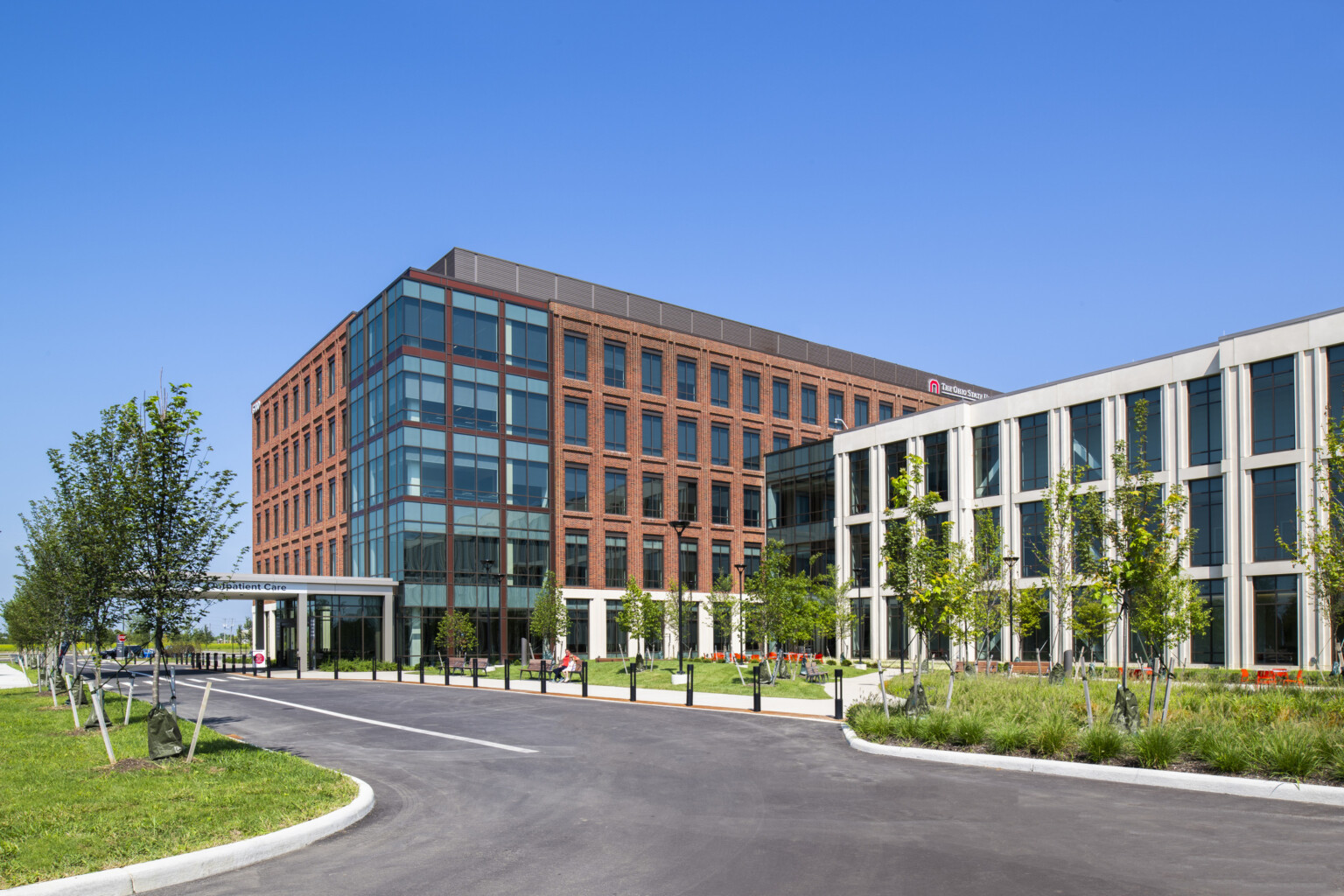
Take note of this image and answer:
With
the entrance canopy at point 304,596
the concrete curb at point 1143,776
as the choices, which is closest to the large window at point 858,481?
the entrance canopy at point 304,596

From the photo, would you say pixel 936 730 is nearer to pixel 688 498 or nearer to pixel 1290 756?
pixel 1290 756

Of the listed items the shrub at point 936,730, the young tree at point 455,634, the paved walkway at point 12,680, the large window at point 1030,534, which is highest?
the large window at point 1030,534

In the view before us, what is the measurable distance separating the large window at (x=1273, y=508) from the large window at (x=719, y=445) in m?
34.5

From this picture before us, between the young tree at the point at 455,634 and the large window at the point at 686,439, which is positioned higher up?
the large window at the point at 686,439

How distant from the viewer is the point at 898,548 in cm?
2123

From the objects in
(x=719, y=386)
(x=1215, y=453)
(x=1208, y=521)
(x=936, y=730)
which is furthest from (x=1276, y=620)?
(x=719, y=386)

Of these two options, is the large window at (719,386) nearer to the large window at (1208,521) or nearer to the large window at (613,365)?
the large window at (613,365)

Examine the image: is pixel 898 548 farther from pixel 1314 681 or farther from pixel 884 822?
pixel 1314 681

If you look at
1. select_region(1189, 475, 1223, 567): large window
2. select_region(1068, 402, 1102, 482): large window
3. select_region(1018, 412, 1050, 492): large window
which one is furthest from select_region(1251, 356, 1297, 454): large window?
select_region(1018, 412, 1050, 492): large window

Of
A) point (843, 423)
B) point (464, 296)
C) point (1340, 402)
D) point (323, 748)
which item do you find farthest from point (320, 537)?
point (1340, 402)

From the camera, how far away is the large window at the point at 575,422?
6075 cm

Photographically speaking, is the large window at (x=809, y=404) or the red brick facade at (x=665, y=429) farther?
the large window at (x=809, y=404)

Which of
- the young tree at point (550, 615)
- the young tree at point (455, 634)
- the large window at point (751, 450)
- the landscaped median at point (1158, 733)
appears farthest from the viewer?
the large window at point (751, 450)

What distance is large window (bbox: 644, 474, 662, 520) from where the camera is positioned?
6381 centimetres
